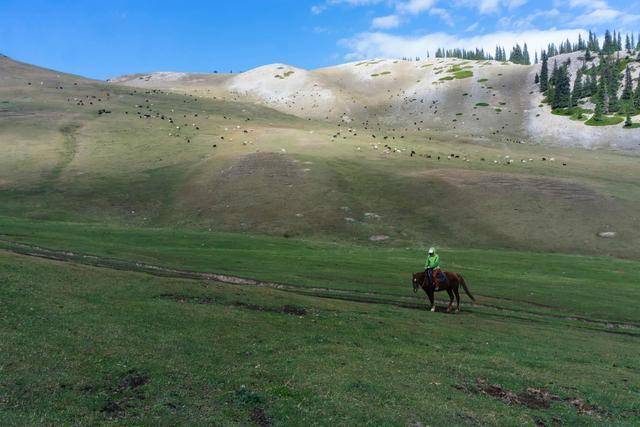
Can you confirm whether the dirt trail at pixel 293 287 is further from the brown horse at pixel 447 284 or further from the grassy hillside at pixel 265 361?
the grassy hillside at pixel 265 361

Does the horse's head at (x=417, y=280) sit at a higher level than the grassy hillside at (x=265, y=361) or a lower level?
lower

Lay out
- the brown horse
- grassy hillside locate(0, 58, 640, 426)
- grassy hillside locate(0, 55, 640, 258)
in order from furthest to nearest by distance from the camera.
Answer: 1. grassy hillside locate(0, 55, 640, 258)
2. the brown horse
3. grassy hillside locate(0, 58, 640, 426)

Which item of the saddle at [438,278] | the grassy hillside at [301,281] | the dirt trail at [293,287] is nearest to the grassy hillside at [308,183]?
the grassy hillside at [301,281]

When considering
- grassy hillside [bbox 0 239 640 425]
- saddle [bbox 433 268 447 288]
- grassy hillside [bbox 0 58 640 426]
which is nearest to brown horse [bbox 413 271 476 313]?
saddle [bbox 433 268 447 288]

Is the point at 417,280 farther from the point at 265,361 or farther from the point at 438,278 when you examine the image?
the point at 265,361

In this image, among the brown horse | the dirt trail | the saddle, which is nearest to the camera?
the saddle

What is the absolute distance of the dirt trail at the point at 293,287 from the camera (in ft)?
121

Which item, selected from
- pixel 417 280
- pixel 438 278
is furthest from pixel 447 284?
pixel 417 280

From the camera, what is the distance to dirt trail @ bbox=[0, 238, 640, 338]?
36.8 metres

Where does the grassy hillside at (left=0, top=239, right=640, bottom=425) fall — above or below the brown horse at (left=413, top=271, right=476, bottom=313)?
above

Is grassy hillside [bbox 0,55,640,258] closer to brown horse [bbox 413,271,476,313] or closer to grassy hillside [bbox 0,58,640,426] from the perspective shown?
grassy hillside [bbox 0,58,640,426]

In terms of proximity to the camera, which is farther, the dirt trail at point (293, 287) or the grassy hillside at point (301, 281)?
the dirt trail at point (293, 287)

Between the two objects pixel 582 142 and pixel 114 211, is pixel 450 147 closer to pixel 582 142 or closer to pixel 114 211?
pixel 582 142

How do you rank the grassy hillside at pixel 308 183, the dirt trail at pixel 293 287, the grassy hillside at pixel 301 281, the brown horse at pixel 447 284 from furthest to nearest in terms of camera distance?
the grassy hillside at pixel 308 183 → the dirt trail at pixel 293 287 → the brown horse at pixel 447 284 → the grassy hillside at pixel 301 281
